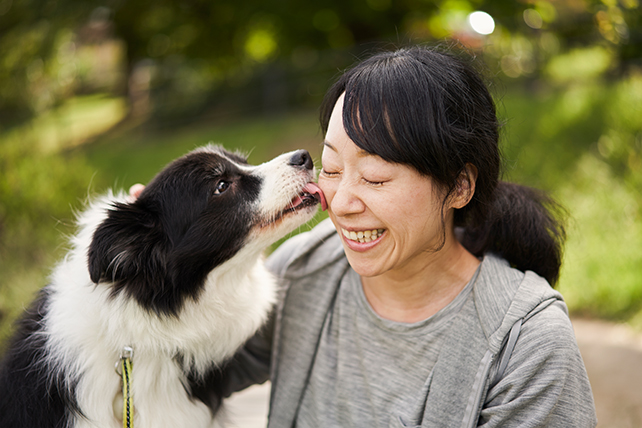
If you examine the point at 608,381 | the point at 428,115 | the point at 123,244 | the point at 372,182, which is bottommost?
the point at 608,381

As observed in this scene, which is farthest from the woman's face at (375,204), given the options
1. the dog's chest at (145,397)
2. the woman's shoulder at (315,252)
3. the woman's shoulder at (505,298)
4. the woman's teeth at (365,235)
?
the dog's chest at (145,397)

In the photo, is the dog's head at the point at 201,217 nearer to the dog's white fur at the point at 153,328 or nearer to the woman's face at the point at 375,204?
the dog's white fur at the point at 153,328

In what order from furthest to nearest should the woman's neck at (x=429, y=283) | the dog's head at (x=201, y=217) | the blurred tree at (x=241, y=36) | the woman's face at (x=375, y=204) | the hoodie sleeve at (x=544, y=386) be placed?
the blurred tree at (x=241, y=36) → the dog's head at (x=201, y=217) → the woman's neck at (x=429, y=283) → the woman's face at (x=375, y=204) → the hoodie sleeve at (x=544, y=386)

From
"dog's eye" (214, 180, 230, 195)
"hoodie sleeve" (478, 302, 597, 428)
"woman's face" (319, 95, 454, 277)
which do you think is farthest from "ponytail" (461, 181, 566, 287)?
→ "dog's eye" (214, 180, 230, 195)

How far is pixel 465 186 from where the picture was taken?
1.75m

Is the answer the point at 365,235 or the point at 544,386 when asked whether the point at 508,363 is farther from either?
the point at 365,235

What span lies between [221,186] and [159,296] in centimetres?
53

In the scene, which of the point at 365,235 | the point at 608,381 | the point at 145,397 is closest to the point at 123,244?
the point at 145,397

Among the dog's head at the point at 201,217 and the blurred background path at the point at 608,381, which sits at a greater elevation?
the dog's head at the point at 201,217

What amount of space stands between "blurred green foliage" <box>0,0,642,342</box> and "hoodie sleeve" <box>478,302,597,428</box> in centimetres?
74

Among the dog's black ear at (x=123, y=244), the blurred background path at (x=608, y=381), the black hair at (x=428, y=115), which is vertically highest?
the black hair at (x=428, y=115)

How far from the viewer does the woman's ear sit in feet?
5.63

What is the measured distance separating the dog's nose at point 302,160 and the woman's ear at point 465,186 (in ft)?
2.18

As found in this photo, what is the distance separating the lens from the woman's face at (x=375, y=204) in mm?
1641
